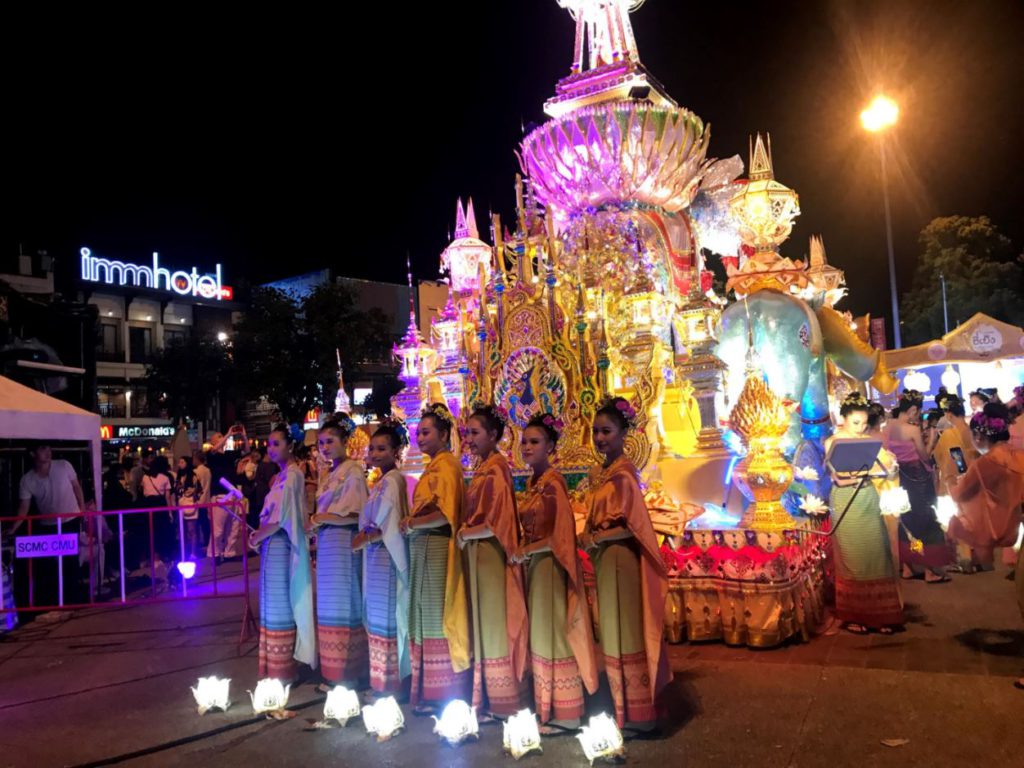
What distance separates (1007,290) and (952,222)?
2681 millimetres

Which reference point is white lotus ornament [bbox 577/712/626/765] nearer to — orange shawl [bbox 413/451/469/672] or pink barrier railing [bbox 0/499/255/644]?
orange shawl [bbox 413/451/469/672]

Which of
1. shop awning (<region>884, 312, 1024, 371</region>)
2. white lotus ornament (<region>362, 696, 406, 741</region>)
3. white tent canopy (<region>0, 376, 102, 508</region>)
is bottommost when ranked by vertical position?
white lotus ornament (<region>362, 696, 406, 741</region>)

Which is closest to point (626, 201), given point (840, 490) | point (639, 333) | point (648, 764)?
point (639, 333)

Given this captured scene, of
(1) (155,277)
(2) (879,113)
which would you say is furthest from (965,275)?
(1) (155,277)

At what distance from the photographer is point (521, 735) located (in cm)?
356

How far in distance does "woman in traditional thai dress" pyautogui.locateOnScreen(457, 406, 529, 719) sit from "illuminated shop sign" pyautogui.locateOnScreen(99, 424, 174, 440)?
29387 mm

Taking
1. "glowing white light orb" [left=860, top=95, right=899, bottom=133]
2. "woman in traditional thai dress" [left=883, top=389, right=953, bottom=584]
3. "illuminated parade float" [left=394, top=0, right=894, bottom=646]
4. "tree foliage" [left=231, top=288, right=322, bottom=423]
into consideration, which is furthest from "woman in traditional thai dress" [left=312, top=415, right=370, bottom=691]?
"tree foliage" [left=231, top=288, right=322, bottom=423]

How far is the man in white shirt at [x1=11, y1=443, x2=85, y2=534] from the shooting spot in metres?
7.43

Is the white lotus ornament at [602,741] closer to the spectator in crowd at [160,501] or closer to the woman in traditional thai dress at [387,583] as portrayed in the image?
the woman in traditional thai dress at [387,583]

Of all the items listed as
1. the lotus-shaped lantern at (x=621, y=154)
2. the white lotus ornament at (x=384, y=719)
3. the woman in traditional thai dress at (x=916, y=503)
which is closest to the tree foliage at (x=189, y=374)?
the lotus-shaped lantern at (x=621, y=154)

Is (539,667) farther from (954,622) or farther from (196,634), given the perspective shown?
(196,634)

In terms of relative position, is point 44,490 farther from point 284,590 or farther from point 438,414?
point 438,414

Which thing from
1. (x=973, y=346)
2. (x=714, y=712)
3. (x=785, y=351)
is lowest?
(x=714, y=712)

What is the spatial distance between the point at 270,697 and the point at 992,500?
4.35m
